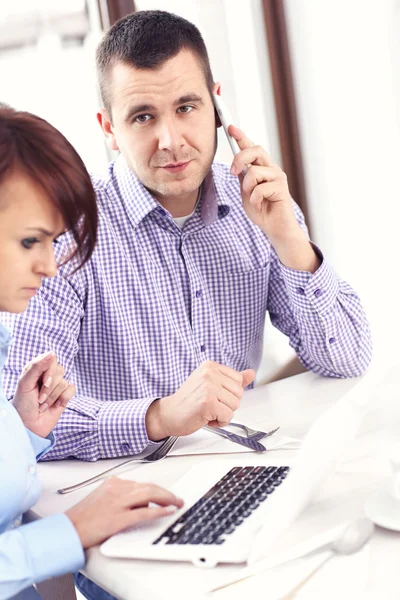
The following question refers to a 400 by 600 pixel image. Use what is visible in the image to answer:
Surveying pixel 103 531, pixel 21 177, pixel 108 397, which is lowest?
pixel 108 397

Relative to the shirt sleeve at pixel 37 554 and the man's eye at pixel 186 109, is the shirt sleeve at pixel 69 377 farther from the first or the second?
the man's eye at pixel 186 109

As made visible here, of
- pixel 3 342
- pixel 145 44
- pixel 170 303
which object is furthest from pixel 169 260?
pixel 3 342

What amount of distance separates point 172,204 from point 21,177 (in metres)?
0.79

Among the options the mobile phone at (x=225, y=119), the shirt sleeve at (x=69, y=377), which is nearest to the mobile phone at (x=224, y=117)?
the mobile phone at (x=225, y=119)

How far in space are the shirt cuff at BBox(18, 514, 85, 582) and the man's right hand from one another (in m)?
0.34

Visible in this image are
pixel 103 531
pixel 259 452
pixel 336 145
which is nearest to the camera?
pixel 103 531

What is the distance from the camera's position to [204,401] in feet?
3.87

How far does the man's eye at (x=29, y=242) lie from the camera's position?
3.08ft

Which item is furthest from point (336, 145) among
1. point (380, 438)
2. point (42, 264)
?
point (42, 264)

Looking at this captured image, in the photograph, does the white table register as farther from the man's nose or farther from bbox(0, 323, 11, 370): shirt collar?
the man's nose

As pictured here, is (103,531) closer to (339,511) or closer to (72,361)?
(339,511)

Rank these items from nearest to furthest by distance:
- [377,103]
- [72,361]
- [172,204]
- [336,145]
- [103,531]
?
[103,531], [72,361], [172,204], [377,103], [336,145]

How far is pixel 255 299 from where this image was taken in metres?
1.72

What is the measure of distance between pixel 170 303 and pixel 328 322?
13.4 inches
